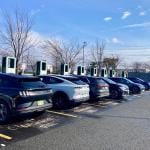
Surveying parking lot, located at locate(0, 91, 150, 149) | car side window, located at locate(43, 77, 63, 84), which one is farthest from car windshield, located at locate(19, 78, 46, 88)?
car side window, located at locate(43, 77, 63, 84)

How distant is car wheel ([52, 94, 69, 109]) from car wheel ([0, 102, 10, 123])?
4.21 metres

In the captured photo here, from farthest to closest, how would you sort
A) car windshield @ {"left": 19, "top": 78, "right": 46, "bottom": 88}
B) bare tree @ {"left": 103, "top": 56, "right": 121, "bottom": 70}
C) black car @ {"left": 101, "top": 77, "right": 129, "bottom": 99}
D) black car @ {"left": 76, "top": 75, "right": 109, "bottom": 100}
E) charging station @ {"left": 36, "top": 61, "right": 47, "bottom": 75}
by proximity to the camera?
bare tree @ {"left": 103, "top": 56, "right": 121, "bottom": 70}
black car @ {"left": 101, "top": 77, "right": 129, "bottom": 99}
charging station @ {"left": 36, "top": 61, "right": 47, "bottom": 75}
black car @ {"left": 76, "top": 75, "right": 109, "bottom": 100}
car windshield @ {"left": 19, "top": 78, "right": 46, "bottom": 88}

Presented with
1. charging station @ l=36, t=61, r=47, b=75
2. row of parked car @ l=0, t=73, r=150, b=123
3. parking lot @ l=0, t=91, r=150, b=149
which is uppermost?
charging station @ l=36, t=61, r=47, b=75

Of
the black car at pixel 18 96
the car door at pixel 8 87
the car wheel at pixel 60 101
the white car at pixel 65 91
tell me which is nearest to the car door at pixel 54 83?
the white car at pixel 65 91

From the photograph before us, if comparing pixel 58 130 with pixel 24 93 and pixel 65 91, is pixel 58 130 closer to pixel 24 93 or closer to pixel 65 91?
pixel 24 93

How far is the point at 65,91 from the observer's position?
523 inches

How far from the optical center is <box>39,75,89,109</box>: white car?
13.2m

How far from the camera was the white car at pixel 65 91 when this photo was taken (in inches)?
521

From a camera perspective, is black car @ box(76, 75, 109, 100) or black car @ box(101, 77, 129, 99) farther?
black car @ box(101, 77, 129, 99)

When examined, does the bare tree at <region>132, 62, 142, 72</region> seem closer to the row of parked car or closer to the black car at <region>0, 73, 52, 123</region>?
the row of parked car

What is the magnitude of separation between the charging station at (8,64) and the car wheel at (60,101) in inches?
201

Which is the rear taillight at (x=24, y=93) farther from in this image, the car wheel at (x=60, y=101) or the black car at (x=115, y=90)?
the black car at (x=115, y=90)

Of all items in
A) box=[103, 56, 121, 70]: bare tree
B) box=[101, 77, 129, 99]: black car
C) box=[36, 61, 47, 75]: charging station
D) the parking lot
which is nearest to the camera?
the parking lot

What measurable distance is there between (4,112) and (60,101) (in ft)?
14.2
